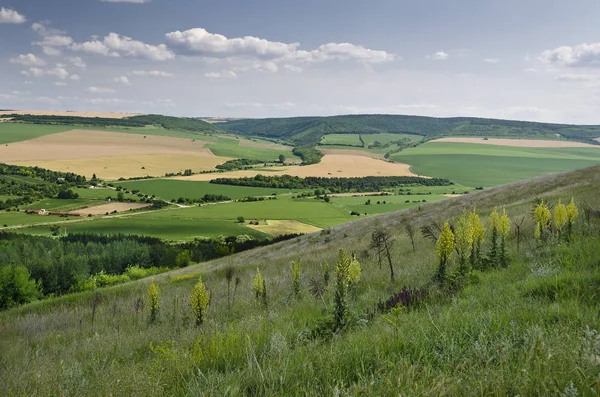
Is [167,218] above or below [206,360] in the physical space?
below

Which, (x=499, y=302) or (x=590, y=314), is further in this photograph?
(x=499, y=302)

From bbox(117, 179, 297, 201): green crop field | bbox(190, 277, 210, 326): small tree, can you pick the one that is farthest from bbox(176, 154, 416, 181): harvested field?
bbox(190, 277, 210, 326): small tree

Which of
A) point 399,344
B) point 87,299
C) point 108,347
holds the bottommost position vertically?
point 87,299

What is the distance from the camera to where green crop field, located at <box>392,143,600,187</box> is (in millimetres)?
126250

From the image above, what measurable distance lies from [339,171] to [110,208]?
81.2 m

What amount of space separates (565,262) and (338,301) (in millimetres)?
4502

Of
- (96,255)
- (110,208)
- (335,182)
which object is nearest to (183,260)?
(96,255)

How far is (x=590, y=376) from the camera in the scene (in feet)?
7.13

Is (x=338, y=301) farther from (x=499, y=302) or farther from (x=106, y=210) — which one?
(x=106, y=210)

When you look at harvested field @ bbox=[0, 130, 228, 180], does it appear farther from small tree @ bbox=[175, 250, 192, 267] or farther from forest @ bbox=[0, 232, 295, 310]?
small tree @ bbox=[175, 250, 192, 267]

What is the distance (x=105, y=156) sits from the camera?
162 m

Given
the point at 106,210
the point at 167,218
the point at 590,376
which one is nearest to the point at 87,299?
the point at 590,376

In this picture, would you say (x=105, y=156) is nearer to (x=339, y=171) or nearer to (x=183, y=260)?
(x=339, y=171)

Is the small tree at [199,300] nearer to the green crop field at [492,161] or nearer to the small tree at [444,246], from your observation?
the small tree at [444,246]
